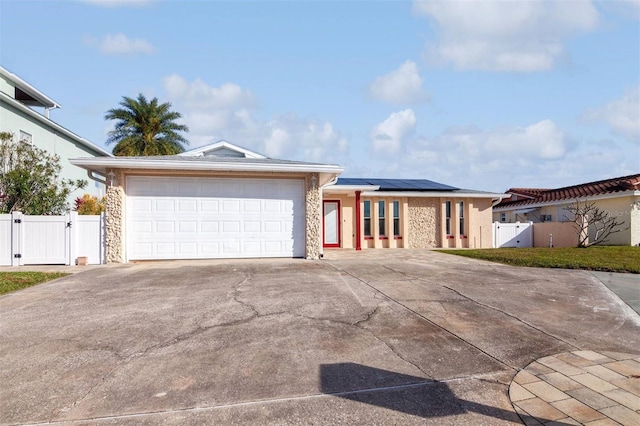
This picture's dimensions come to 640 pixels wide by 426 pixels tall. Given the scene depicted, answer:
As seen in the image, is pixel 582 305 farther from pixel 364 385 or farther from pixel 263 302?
pixel 263 302

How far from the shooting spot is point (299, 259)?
38.3 feet

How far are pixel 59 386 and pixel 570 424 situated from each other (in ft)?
14.5

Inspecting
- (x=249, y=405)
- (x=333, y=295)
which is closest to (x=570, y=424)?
(x=249, y=405)

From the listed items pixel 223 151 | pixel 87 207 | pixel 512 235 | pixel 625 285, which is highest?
pixel 223 151

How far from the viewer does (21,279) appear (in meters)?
8.20

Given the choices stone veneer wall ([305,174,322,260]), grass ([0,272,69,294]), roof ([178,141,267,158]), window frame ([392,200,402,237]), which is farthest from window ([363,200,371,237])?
grass ([0,272,69,294])

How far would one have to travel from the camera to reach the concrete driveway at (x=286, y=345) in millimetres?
2924

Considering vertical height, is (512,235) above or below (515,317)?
above

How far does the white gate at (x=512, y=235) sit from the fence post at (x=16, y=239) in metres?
20.9

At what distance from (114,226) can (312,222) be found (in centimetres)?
622

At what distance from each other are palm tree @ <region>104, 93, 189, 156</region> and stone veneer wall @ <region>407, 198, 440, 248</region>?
19.4m

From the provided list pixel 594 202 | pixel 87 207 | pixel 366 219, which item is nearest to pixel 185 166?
pixel 87 207

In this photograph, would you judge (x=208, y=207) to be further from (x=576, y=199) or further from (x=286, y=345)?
(x=576, y=199)

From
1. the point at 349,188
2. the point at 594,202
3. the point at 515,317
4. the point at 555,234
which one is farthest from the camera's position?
the point at 594,202
